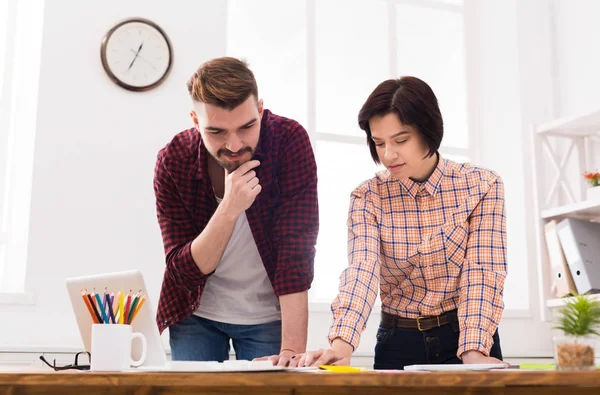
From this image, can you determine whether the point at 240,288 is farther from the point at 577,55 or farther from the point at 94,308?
the point at 577,55

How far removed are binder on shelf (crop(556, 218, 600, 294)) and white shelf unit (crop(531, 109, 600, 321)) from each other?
6 centimetres

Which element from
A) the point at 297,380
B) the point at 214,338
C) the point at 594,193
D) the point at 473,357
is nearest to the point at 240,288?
the point at 214,338

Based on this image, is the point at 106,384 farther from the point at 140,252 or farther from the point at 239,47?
the point at 239,47

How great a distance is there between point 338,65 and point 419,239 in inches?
78.7

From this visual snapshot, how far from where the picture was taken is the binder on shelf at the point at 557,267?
114 inches

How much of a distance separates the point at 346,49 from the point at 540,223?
1.34m

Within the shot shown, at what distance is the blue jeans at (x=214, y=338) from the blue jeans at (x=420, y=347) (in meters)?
0.28

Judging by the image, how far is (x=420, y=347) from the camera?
5.79 ft

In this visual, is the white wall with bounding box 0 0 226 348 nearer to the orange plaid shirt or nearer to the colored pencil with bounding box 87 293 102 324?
the orange plaid shirt

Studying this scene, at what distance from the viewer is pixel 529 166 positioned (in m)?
3.57

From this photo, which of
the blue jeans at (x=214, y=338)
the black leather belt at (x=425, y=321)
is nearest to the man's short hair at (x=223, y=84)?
the blue jeans at (x=214, y=338)

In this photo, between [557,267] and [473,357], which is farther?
[557,267]

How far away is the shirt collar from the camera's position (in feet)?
6.12

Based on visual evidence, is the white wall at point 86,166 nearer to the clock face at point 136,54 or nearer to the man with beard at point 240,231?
the clock face at point 136,54
